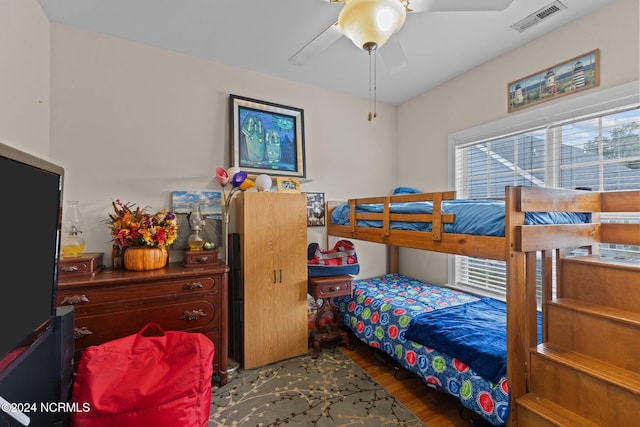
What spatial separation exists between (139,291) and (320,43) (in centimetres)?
204

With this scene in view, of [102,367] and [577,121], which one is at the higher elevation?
[577,121]

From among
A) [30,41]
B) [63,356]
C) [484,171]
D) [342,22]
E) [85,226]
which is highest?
[30,41]

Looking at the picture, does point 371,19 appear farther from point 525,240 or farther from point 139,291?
point 139,291

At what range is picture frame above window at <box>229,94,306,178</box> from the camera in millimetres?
2760

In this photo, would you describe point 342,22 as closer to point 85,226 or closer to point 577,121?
point 577,121

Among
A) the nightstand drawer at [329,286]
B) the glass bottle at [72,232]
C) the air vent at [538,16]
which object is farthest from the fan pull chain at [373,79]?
the glass bottle at [72,232]

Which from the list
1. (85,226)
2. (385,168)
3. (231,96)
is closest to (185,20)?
(231,96)

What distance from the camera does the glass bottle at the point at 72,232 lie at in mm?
1992

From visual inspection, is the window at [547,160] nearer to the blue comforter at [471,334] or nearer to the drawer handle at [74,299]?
the blue comforter at [471,334]

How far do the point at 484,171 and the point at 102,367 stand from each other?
340 centimetres

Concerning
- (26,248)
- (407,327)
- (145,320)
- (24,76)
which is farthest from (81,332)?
(407,327)

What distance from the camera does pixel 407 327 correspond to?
219 centimetres

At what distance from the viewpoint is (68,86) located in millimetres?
→ 2164

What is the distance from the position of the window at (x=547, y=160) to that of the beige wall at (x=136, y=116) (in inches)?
72.0
